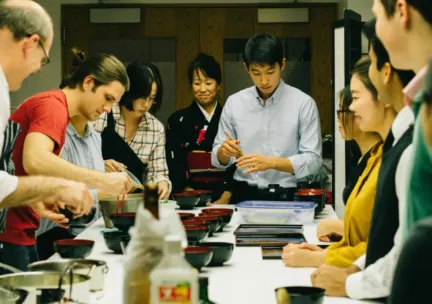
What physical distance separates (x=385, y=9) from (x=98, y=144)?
2204 mm

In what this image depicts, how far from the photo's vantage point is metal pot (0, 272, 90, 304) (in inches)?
53.6

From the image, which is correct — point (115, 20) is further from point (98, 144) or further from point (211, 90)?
point (98, 144)

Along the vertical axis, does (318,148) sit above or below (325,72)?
below

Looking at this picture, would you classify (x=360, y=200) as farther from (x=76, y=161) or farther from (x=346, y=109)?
(x=76, y=161)

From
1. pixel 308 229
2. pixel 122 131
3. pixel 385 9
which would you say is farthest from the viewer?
pixel 122 131

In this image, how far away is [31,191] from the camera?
2.21 metres

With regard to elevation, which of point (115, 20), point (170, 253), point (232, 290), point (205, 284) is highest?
point (115, 20)

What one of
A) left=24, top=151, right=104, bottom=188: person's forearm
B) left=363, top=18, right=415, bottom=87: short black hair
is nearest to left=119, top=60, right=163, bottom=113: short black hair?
left=24, top=151, right=104, bottom=188: person's forearm

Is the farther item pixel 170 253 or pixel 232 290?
pixel 232 290

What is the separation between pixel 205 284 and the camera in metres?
1.42

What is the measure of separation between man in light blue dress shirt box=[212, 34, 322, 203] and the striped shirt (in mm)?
319

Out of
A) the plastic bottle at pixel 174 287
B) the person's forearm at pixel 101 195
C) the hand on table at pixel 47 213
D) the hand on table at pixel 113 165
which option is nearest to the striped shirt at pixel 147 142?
the hand on table at pixel 113 165

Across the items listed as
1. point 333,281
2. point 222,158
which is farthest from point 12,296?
point 222,158

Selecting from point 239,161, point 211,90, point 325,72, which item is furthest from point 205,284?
point 325,72
